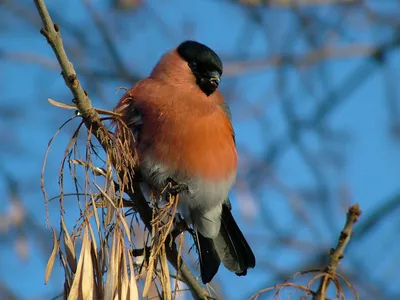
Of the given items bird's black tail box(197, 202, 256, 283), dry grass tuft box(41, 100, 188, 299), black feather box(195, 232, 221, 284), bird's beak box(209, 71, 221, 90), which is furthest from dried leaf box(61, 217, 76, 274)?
bird's beak box(209, 71, 221, 90)

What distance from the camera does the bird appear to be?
1961 millimetres

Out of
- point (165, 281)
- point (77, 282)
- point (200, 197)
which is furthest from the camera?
point (200, 197)

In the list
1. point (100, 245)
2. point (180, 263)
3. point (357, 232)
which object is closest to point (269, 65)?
point (357, 232)

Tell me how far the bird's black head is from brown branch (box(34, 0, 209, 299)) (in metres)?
0.64

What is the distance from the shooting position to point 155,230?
1.45m

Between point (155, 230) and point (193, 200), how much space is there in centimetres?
69

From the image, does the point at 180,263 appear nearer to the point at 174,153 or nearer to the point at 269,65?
the point at 174,153

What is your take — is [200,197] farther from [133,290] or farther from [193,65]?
[133,290]

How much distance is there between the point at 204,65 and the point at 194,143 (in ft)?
0.98

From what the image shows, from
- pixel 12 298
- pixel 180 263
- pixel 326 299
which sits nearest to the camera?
pixel 326 299

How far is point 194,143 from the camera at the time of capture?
2.03 metres

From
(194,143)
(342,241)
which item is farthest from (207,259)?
(342,241)

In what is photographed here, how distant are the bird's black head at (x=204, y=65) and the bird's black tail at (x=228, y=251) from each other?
0.46m

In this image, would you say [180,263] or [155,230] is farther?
[180,263]
